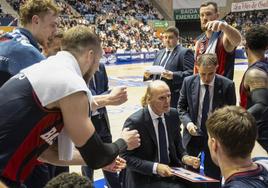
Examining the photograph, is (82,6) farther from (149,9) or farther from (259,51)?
(259,51)

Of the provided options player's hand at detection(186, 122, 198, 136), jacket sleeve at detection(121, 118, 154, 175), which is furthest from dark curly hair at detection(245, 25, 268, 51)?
jacket sleeve at detection(121, 118, 154, 175)

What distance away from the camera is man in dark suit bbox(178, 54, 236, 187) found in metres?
4.14

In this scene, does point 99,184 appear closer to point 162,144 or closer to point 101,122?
point 101,122

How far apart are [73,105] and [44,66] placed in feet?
0.88

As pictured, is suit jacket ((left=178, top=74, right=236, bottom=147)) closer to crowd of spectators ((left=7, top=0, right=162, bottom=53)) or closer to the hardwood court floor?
the hardwood court floor

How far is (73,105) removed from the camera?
2.12 m

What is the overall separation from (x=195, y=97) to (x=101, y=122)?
3.68ft

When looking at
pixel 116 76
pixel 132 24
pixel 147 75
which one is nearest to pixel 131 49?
pixel 132 24

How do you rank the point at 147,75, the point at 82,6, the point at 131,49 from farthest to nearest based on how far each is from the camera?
the point at 82,6 → the point at 131,49 → the point at 147,75

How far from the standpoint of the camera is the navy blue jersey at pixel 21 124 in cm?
215

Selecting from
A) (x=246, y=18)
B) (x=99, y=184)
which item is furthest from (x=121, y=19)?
(x=99, y=184)

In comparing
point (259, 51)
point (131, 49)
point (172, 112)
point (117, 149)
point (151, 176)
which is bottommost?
point (131, 49)

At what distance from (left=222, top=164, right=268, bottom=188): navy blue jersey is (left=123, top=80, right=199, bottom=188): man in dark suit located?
176 centimetres

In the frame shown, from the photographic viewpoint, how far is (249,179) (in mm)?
1785
